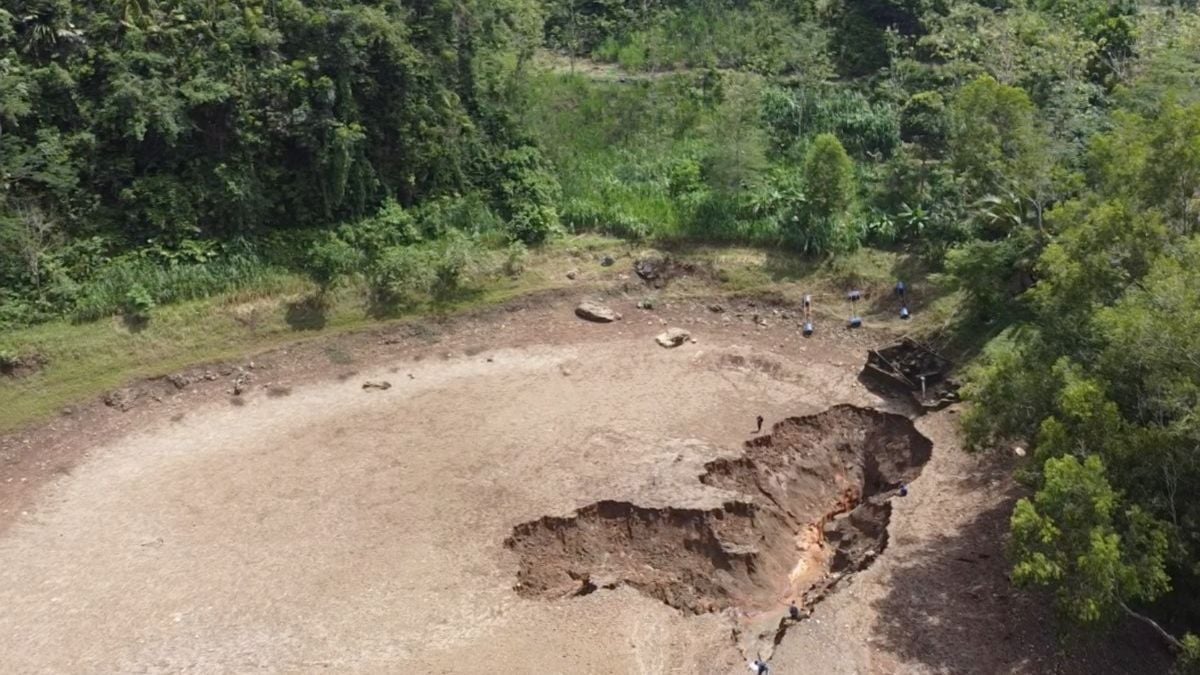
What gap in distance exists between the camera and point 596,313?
98.6 feet

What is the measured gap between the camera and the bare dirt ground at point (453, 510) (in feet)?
58.2

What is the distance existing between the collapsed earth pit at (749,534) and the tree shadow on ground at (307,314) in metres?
11.5

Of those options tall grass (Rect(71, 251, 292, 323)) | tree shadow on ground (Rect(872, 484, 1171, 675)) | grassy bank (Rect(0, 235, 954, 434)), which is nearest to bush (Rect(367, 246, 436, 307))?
grassy bank (Rect(0, 235, 954, 434))

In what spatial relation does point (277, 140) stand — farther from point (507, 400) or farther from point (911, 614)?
point (911, 614)

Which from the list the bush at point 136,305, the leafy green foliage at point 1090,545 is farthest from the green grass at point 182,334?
the leafy green foliage at point 1090,545

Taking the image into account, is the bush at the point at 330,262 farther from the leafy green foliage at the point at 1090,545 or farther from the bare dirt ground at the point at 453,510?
the leafy green foliage at the point at 1090,545

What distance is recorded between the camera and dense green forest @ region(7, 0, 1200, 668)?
2523 centimetres

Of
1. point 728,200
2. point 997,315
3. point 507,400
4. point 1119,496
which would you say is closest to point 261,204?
point 507,400

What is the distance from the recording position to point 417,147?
32125mm

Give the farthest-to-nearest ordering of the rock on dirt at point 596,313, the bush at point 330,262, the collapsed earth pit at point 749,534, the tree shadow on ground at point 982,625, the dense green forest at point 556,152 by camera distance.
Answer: the rock on dirt at point 596,313, the bush at point 330,262, the dense green forest at point 556,152, the collapsed earth pit at point 749,534, the tree shadow on ground at point 982,625

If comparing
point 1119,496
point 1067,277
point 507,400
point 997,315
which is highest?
point 1067,277

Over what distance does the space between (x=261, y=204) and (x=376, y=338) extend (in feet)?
19.2

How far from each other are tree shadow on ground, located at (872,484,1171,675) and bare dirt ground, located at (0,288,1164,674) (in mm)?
44

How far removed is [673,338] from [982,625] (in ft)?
43.3
